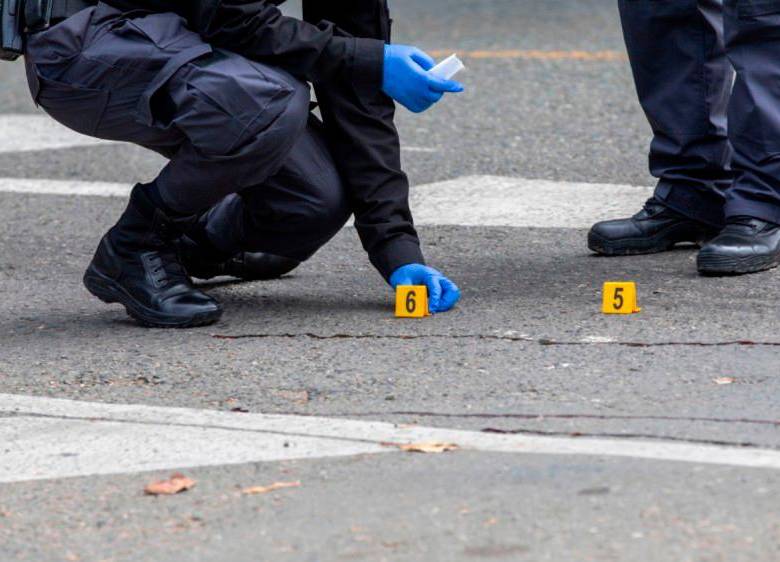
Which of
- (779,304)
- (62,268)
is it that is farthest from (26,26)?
(779,304)

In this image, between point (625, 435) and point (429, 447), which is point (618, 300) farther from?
point (429, 447)

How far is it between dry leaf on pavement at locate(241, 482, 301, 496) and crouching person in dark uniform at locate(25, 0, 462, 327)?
3.67 feet

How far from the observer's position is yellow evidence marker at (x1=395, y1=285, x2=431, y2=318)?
12.7ft

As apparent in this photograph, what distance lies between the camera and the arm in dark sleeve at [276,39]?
363cm

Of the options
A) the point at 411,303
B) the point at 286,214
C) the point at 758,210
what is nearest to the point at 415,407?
the point at 411,303

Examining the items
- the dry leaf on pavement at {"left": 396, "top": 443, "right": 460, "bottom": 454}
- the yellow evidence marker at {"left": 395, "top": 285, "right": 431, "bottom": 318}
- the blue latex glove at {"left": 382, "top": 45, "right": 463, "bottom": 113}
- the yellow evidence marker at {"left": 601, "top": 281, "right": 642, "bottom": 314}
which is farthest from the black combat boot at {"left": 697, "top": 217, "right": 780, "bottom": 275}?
the dry leaf on pavement at {"left": 396, "top": 443, "right": 460, "bottom": 454}

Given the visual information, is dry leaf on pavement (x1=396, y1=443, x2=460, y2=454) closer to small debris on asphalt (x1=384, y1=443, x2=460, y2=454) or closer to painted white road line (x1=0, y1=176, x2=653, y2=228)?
small debris on asphalt (x1=384, y1=443, x2=460, y2=454)

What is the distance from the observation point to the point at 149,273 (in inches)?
155

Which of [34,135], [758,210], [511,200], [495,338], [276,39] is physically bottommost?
[34,135]

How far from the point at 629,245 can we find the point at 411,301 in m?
0.89

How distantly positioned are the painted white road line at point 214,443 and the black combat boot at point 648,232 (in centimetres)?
162

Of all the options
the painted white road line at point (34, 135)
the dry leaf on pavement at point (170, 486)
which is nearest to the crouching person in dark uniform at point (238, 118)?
the dry leaf on pavement at point (170, 486)

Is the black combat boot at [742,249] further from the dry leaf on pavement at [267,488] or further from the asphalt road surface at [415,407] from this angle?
the dry leaf on pavement at [267,488]

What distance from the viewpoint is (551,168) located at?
5.92 meters
